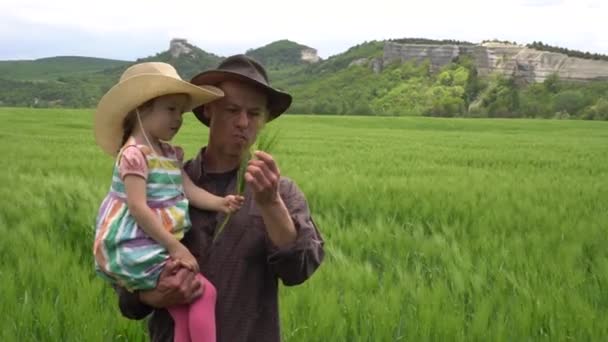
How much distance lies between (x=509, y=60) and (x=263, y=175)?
10863 cm

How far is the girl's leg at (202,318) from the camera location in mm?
1844

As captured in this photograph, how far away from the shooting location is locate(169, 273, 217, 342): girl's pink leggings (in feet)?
6.06

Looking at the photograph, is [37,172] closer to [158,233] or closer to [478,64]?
[158,233]

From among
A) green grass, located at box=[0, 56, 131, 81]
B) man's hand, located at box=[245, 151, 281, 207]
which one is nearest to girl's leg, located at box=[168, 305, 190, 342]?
man's hand, located at box=[245, 151, 281, 207]

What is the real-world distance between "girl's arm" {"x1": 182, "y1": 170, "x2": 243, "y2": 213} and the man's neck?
11 cm

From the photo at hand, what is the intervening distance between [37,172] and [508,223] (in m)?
6.37

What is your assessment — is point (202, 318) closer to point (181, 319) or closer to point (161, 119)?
point (181, 319)

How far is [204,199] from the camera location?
1965 millimetres

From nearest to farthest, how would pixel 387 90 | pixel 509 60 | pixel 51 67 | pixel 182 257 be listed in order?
pixel 182 257 → pixel 387 90 → pixel 509 60 → pixel 51 67

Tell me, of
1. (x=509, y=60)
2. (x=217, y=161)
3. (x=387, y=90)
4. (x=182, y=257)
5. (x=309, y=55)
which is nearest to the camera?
(x=182, y=257)

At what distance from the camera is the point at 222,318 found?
2064 mm

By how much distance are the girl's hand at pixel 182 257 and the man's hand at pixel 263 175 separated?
0.25 metres

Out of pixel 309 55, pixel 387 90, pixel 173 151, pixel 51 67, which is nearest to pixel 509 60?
pixel 387 90

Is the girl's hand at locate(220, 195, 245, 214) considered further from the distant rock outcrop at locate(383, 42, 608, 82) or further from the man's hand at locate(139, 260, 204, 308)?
the distant rock outcrop at locate(383, 42, 608, 82)
